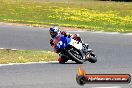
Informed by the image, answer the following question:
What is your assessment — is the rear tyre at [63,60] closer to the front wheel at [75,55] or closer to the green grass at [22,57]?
the front wheel at [75,55]

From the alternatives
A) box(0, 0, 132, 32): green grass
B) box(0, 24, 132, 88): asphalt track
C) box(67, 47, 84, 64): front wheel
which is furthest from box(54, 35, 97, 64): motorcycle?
box(0, 0, 132, 32): green grass

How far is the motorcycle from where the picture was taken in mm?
16420

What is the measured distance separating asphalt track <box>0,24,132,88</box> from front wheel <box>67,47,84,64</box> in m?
0.21

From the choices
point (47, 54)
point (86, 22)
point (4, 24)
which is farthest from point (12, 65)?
point (86, 22)

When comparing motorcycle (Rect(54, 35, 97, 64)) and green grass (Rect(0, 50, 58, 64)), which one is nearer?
motorcycle (Rect(54, 35, 97, 64))

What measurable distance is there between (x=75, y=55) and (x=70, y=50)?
0.67 feet

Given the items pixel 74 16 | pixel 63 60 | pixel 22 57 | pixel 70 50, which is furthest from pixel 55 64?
pixel 74 16

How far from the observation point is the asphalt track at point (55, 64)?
11.7 meters

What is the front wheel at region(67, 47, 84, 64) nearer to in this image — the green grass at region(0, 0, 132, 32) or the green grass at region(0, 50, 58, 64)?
the green grass at region(0, 50, 58, 64)

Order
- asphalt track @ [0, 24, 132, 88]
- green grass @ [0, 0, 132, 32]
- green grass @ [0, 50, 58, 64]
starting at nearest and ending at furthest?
1. asphalt track @ [0, 24, 132, 88]
2. green grass @ [0, 50, 58, 64]
3. green grass @ [0, 0, 132, 32]

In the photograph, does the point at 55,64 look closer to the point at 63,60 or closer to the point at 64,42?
the point at 63,60

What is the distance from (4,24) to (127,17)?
1194 cm

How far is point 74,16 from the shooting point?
41938 millimetres

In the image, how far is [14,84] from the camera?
37.3ft
